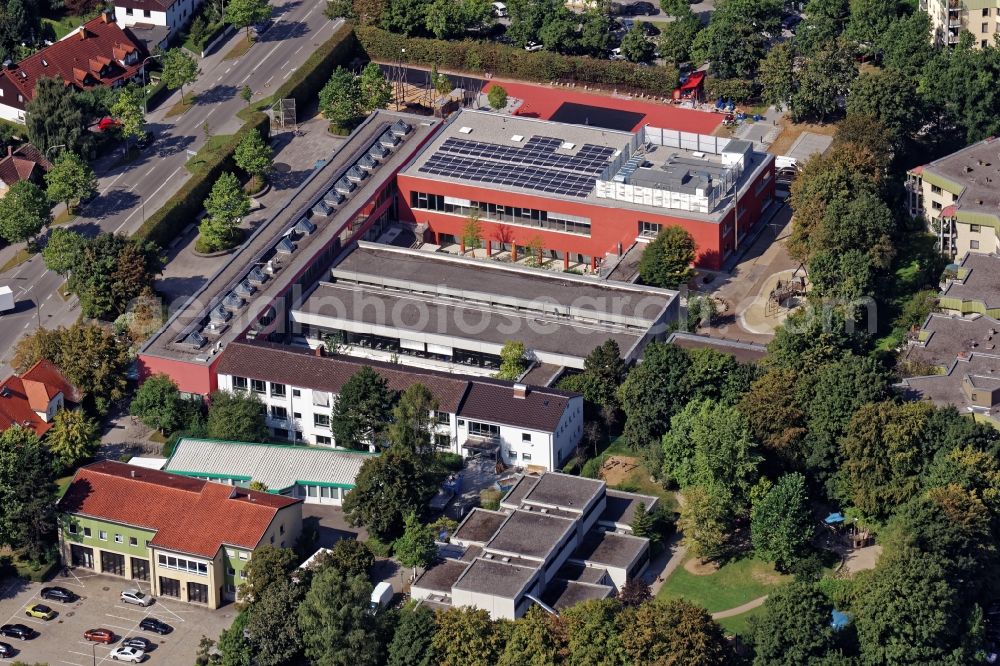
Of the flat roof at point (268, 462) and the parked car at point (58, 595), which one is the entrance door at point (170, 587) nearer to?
the parked car at point (58, 595)

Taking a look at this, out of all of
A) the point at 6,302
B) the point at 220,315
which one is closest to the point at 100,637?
the point at 220,315

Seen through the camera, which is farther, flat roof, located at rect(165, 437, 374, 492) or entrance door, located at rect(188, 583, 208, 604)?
flat roof, located at rect(165, 437, 374, 492)

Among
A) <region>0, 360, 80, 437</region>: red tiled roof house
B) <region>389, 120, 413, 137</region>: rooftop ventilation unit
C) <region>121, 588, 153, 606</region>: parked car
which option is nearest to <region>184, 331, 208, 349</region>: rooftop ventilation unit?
<region>0, 360, 80, 437</region>: red tiled roof house

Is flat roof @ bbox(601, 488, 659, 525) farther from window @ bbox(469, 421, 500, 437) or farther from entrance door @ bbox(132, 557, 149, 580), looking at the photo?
entrance door @ bbox(132, 557, 149, 580)

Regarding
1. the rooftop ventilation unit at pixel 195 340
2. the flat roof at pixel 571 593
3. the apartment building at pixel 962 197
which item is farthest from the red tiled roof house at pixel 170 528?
the apartment building at pixel 962 197

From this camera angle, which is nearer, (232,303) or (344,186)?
(232,303)

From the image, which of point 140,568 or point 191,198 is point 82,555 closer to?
point 140,568

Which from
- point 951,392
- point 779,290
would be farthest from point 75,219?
A: point 951,392
